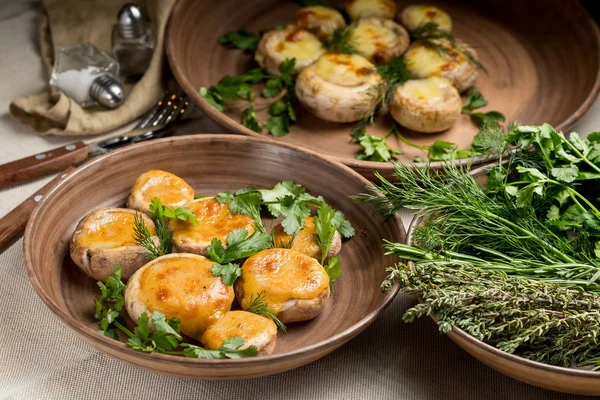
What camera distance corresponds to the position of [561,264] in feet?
5.89

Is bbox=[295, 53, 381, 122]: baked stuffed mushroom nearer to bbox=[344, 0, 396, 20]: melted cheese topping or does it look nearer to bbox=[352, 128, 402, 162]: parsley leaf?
bbox=[352, 128, 402, 162]: parsley leaf

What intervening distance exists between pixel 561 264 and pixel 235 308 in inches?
32.5

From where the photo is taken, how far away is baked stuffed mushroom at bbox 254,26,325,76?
286 centimetres

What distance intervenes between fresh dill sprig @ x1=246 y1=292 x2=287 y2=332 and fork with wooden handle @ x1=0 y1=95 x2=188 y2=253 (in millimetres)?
688

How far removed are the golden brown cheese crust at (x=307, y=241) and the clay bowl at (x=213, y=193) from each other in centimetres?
10

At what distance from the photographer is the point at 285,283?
1849 millimetres

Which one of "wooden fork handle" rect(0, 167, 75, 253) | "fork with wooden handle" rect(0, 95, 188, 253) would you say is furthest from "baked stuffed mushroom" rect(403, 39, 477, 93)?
"wooden fork handle" rect(0, 167, 75, 253)

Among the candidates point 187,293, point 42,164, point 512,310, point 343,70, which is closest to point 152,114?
point 42,164

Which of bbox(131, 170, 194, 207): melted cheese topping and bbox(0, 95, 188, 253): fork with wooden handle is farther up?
bbox(131, 170, 194, 207): melted cheese topping

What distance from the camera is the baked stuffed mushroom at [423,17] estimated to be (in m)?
3.07

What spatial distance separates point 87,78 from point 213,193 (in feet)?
2.85

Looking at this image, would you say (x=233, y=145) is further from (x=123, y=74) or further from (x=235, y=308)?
(x=123, y=74)

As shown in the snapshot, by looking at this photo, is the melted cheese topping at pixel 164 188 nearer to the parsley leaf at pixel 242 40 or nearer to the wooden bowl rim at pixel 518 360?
the wooden bowl rim at pixel 518 360

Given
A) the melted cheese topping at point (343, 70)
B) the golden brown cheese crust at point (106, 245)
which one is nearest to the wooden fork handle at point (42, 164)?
the golden brown cheese crust at point (106, 245)
